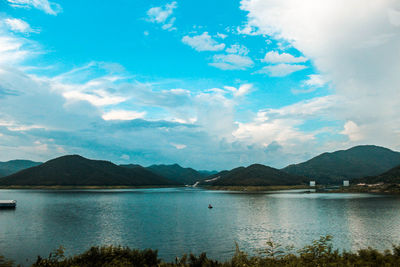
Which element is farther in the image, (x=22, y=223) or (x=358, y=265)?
(x=22, y=223)

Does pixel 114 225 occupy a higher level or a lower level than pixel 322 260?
lower

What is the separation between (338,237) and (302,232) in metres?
10.1

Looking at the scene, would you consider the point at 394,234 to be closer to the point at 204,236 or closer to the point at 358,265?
the point at 204,236

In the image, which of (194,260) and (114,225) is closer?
(194,260)

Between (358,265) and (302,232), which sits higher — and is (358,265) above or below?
above

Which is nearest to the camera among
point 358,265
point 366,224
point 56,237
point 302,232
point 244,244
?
point 358,265

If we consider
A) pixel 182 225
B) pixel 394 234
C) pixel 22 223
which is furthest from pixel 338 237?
pixel 22 223

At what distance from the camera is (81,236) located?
7550 centimetres

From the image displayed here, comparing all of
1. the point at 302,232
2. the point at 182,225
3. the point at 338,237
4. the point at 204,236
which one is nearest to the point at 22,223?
the point at 182,225

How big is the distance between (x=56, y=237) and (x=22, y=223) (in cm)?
3347

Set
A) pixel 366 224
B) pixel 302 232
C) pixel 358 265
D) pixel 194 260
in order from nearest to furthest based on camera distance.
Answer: pixel 358 265 < pixel 194 260 < pixel 302 232 < pixel 366 224

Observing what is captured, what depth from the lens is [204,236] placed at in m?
75.1

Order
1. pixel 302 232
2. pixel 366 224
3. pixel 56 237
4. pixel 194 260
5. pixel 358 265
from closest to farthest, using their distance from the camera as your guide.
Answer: pixel 358 265, pixel 194 260, pixel 56 237, pixel 302 232, pixel 366 224

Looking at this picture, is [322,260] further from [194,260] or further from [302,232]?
A: [302,232]
